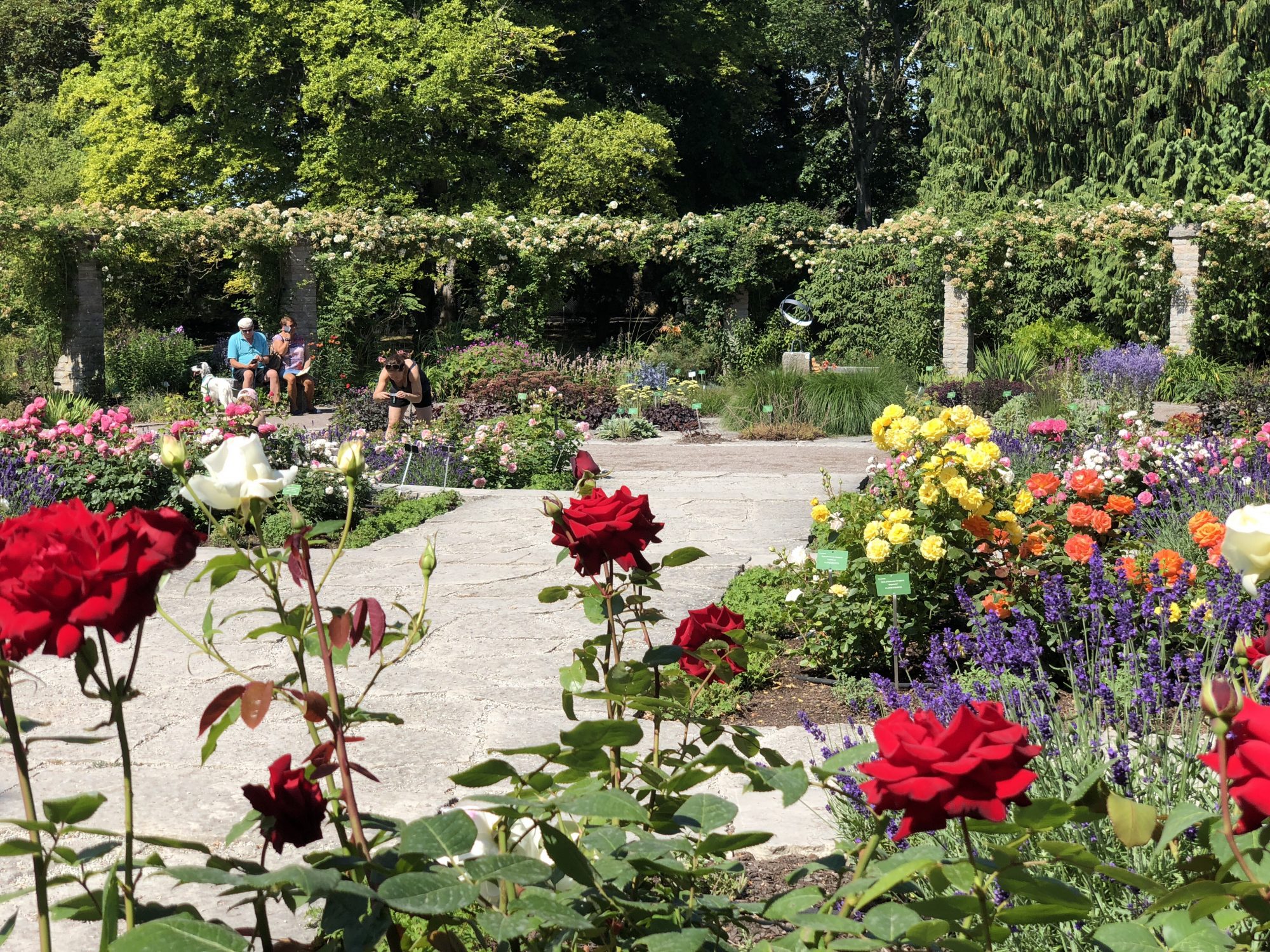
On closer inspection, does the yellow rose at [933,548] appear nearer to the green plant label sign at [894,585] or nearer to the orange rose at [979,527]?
the orange rose at [979,527]

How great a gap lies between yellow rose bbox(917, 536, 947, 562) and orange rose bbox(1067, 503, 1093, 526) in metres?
0.60

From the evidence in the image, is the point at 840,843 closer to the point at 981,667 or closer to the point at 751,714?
the point at 981,667

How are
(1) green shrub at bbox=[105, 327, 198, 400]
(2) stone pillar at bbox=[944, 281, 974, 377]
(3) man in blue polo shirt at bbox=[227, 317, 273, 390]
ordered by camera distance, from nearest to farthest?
(3) man in blue polo shirt at bbox=[227, 317, 273, 390] → (1) green shrub at bbox=[105, 327, 198, 400] → (2) stone pillar at bbox=[944, 281, 974, 377]

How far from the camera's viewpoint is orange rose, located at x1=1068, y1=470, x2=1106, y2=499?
4555 millimetres

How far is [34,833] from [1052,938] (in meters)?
1.66

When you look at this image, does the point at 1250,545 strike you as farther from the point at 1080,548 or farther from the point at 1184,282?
the point at 1184,282

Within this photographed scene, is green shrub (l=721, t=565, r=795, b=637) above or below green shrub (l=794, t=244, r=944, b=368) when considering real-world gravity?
below

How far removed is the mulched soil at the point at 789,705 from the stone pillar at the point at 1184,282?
15.2 m

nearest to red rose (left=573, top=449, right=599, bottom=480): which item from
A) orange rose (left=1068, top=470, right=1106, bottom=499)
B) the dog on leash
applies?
orange rose (left=1068, top=470, right=1106, bottom=499)

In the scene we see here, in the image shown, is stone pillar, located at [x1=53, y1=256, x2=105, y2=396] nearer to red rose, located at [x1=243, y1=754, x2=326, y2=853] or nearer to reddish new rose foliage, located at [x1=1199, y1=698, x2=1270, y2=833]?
red rose, located at [x1=243, y1=754, x2=326, y2=853]

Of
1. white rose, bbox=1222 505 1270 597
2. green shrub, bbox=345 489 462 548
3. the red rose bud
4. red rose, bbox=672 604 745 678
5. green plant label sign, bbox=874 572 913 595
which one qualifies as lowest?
green shrub, bbox=345 489 462 548

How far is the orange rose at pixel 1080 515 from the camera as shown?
436 cm

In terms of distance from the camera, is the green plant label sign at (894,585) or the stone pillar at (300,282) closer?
the green plant label sign at (894,585)

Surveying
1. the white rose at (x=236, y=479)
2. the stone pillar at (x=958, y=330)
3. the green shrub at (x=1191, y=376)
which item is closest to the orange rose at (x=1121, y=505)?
the white rose at (x=236, y=479)
